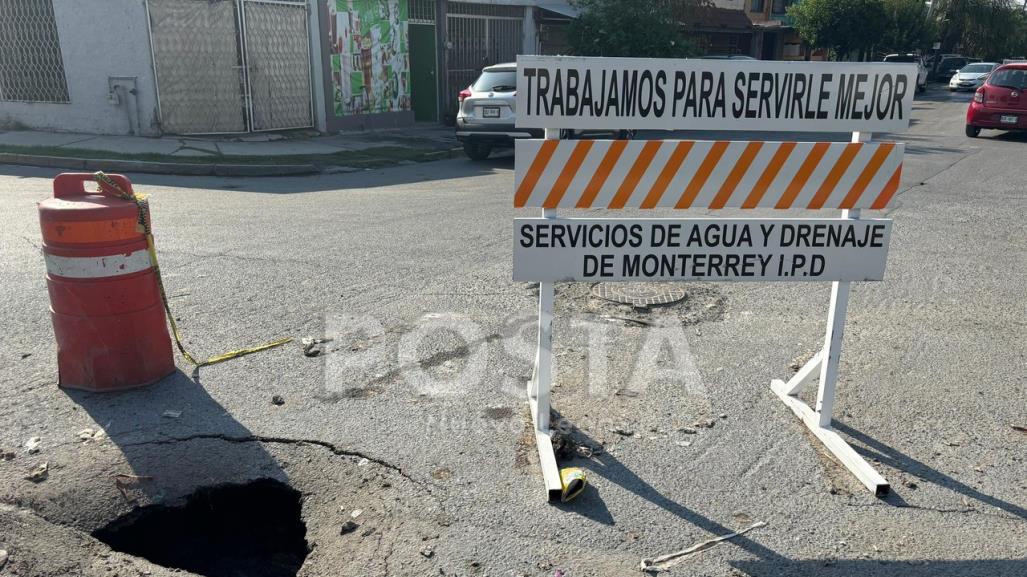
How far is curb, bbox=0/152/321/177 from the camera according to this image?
12.4 meters

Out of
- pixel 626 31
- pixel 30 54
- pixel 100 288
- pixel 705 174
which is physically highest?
pixel 626 31

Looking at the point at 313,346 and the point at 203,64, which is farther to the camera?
the point at 203,64

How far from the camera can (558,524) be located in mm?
3316

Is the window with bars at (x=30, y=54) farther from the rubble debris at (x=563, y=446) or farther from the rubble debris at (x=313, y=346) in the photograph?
the rubble debris at (x=563, y=446)

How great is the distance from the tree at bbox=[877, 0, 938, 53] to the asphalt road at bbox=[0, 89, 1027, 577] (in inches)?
1667

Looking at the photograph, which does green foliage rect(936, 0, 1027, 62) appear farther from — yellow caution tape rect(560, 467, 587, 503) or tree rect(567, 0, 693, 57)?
yellow caution tape rect(560, 467, 587, 503)

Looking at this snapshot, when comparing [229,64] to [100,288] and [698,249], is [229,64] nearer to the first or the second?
[100,288]

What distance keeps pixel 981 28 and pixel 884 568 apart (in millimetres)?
65015

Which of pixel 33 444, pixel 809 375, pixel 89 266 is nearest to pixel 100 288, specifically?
pixel 89 266

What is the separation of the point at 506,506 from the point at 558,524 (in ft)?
0.83

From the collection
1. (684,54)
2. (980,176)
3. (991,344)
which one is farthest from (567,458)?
(684,54)

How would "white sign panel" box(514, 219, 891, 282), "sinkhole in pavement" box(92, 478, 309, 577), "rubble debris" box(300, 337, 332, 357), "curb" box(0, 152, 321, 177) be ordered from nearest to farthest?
"sinkhole in pavement" box(92, 478, 309, 577) < "white sign panel" box(514, 219, 891, 282) < "rubble debris" box(300, 337, 332, 357) < "curb" box(0, 152, 321, 177)

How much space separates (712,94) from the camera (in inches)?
147

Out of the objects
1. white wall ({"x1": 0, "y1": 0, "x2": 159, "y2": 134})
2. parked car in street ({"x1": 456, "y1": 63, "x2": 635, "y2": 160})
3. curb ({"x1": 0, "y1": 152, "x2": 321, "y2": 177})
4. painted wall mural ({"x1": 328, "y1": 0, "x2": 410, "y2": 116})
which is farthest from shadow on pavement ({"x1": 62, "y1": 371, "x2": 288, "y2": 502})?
painted wall mural ({"x1": 328, "y1": 0, "x2": 410, "y2": 116})
